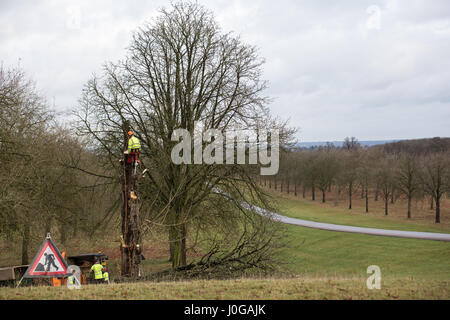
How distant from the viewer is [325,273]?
585 inches

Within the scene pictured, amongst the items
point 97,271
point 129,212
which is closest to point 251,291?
point 129,212

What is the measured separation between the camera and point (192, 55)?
19172 millimetres

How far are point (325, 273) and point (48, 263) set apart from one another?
997 centimetres

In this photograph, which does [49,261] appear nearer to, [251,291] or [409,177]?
[251,291]

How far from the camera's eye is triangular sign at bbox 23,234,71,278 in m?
9.08

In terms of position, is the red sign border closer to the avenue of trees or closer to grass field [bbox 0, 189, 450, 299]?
grass field [bbox 0, 189, 450, 299]

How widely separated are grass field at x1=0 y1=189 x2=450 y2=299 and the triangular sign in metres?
0.38

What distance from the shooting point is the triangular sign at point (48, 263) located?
357 inches

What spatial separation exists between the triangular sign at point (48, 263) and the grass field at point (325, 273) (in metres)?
0.38
